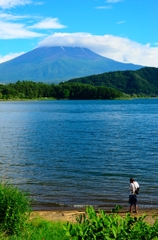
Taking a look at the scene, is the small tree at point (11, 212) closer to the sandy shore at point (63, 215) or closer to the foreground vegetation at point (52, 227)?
the foreground vegetation at point (52, 227)

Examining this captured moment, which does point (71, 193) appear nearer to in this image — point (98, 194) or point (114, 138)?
point (98, 194)

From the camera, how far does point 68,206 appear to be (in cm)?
1567

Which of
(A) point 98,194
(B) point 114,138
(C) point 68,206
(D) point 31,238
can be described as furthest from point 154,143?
(D) point 31,238

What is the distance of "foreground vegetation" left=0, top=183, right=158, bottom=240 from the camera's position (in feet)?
15.8

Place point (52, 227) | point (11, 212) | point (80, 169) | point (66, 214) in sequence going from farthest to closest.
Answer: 1. point (80, 169)
2. point (66, 214)
3. point (52, 227)
4. point (11, 212)

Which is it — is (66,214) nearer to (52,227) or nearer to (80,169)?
(52,227)

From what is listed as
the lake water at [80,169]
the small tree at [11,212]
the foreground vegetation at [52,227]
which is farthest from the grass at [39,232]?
the lake water at [80,169]

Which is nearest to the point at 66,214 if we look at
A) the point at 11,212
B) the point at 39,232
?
the point at 39,232

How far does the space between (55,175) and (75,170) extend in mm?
1887

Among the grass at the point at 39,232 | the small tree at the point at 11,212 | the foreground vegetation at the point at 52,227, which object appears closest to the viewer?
the foreground vegetation at the point at 52,227

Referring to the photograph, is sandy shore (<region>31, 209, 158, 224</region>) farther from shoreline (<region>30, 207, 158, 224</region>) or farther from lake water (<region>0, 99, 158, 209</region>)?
lake water (<region>0, 99, 158, 209</region>)

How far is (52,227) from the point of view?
423 inches

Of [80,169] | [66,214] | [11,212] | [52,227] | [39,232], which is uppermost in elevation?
[11,212]

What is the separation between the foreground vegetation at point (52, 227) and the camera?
15.8 ft
